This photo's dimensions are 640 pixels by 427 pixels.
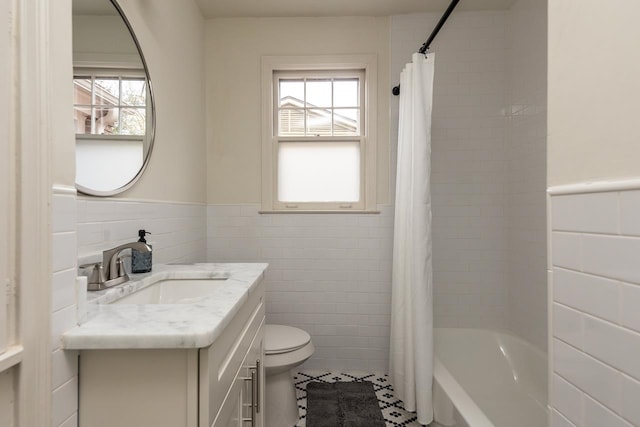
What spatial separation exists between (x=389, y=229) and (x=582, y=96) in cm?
172

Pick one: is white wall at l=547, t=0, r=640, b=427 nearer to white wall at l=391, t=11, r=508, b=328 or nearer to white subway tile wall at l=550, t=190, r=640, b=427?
white subway tile wall at l=550, t=190, r=640, b=427

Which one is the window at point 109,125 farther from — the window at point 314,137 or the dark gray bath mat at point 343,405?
the dark gray bath mat at point 343,405

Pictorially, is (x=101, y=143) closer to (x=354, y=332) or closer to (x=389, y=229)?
(x=389, y=229)

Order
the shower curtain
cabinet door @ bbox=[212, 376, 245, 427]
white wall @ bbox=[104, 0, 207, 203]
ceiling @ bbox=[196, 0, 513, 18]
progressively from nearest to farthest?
cabinet door @ bbox=[212, 376, 245, 427] < white wall @ bbox=[104, 0, 207, 203] < the shower curtain < ceiling @ bbox=[196, 0, 513, 18]

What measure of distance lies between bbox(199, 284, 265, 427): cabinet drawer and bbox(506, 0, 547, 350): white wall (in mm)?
1803

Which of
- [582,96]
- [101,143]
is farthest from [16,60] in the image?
[582,96]

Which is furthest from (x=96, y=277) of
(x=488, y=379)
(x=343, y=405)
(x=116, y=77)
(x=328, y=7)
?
(x=488, y=379)

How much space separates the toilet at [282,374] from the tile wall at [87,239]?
760mm

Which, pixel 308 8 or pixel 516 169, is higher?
pixel 308 8

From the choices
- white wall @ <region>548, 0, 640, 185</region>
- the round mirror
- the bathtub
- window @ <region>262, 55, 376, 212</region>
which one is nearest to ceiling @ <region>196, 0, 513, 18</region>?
window @ <region>262, 55, 376, 212</region>

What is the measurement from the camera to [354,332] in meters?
2.34

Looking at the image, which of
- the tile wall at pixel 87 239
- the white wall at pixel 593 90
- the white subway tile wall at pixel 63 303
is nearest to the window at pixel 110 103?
the tile wall at pixel 87 239

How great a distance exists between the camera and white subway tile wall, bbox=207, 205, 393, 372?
233 centimetres

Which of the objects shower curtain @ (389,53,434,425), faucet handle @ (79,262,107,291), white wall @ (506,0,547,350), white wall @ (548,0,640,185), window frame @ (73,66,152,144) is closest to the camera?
white wall @ (548,0,640,185)
